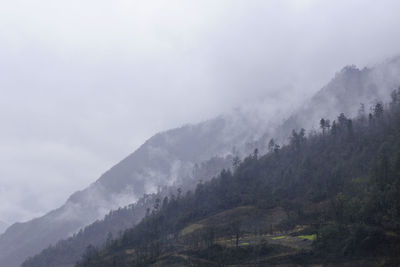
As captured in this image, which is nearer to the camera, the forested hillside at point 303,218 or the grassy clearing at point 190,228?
the forested hillside at point 303,218

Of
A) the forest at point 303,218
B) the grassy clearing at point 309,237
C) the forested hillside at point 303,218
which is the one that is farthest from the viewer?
the grassy clearing at point 309,237

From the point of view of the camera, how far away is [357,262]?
88.6 meters

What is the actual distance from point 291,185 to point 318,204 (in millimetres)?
27955

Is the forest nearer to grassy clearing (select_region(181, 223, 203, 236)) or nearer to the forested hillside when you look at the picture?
grassy clearing (select_region(181, 223, 203, 236))

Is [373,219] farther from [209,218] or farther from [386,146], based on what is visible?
[209,218]

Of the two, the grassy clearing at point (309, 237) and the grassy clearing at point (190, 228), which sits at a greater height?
the grassy clearing at point (190, 228)

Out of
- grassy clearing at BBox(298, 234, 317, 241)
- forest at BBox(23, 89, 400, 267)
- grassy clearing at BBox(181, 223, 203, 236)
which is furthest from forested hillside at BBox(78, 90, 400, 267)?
grassy clearing at BBox(181, 223, 203, 236)

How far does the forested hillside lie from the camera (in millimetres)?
98500

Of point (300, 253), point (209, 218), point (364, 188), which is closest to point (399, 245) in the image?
point (300, 253)

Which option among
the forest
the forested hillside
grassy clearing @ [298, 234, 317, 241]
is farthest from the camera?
grassy clearing @ [298, 234, 317, 241]

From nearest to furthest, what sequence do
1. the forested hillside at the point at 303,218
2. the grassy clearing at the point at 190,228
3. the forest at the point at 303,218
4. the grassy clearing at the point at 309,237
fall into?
the forest at the point at 303,218, the forested hillside at the point at 303,218, the grassy clearing at the point at 309,237, the grassy clearing at the point at 190,228

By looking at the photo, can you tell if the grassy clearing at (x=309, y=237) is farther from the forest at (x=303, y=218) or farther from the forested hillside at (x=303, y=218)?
the forested hillside at (x=303, y=218)

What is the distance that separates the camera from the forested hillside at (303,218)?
98500 mm

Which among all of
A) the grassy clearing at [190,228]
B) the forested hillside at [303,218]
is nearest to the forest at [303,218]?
the grassy clearing at [190,228]
